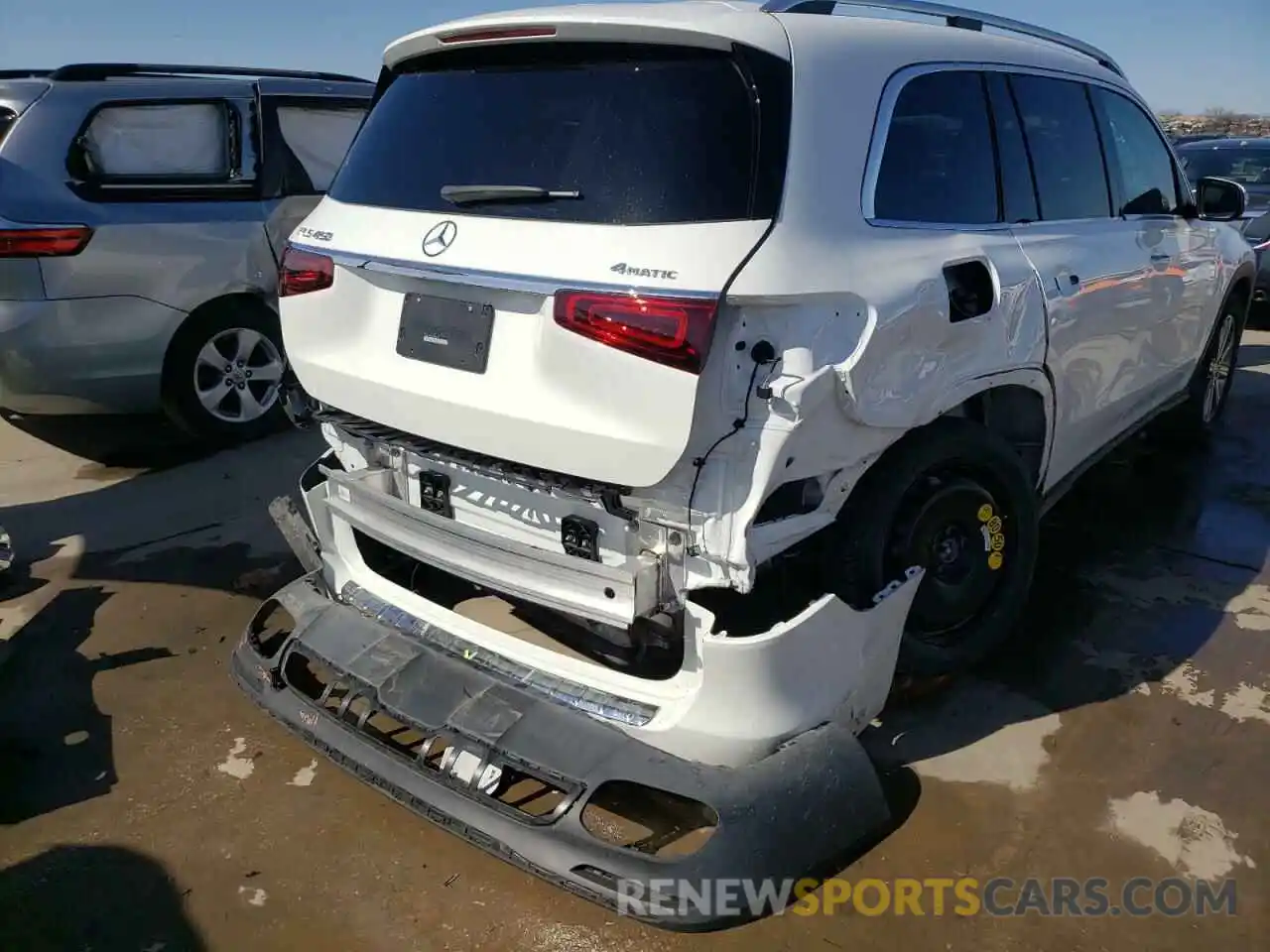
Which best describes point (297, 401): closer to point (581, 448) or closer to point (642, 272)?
point (581, 448)

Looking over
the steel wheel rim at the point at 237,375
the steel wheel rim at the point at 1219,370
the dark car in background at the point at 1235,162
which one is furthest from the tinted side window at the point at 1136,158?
the dark car in background at the point at 1235,162

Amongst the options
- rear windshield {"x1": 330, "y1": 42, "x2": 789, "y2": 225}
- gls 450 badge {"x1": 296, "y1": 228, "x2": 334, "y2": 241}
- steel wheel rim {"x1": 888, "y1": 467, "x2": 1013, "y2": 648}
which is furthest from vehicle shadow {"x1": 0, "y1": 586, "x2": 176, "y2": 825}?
steel wheel rim {"x1": 888, "y1": 467, "x2": 1013, "y2": 648}

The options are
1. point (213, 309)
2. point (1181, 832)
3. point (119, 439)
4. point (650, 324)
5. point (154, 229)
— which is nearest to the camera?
point (650, 324)

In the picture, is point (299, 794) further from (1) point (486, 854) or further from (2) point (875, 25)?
(2) point (875, 25)

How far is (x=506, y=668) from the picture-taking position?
2.66 meters

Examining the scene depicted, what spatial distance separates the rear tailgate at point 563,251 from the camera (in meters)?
2.20

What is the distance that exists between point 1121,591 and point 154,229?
191 inches

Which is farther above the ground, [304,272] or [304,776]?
[304,272]

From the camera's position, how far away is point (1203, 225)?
4.82 m

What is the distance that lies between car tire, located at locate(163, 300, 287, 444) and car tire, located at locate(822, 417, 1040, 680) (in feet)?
13.0

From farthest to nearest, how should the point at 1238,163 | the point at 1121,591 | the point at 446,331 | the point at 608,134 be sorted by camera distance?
the point at 1238,163, the point at 1121,591, the point at 446,331, the point at 608,134

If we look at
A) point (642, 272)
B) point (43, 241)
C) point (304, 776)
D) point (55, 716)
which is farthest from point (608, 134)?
point (43, 241)

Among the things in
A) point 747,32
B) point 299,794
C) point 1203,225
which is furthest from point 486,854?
point 1203,225

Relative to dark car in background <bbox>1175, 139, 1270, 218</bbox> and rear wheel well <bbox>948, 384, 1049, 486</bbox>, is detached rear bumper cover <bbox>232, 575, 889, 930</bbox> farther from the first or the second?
dark car in background <bbox>1175, 139, 1270, 218</bbox>
